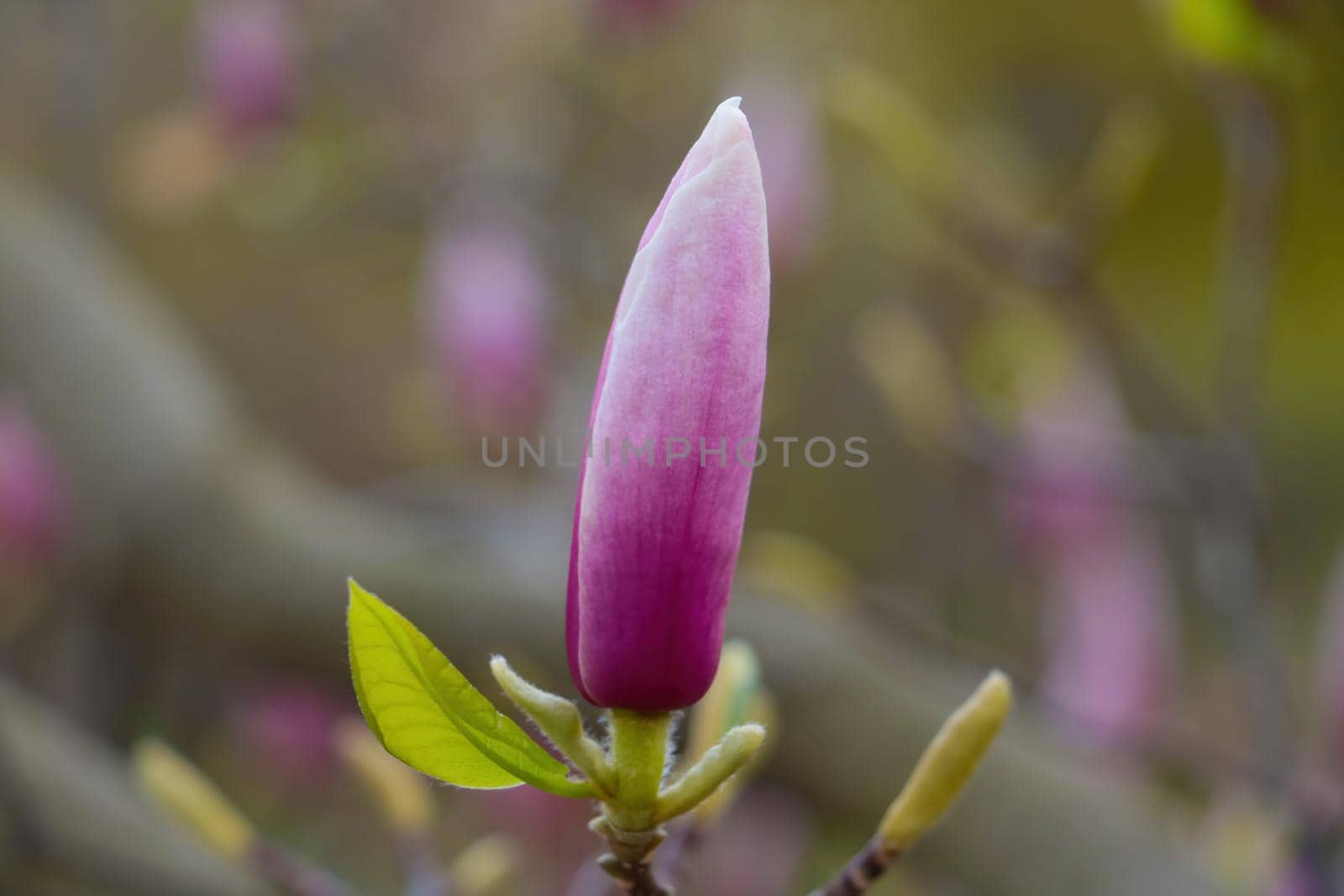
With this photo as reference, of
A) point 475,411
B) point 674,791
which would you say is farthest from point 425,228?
point 674,791

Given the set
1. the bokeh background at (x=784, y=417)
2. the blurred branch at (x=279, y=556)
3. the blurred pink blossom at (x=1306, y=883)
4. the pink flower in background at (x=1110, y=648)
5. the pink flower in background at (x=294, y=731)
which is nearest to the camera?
the blurred pink blossom at (x=1306, y=883)

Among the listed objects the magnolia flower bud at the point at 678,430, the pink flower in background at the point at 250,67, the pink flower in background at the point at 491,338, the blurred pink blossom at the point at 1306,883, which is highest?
the pink flower in background at the point at 250,67

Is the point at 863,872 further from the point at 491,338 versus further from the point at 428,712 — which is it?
the point at 491,338

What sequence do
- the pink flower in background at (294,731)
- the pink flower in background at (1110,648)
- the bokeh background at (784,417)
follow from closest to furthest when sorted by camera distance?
1. the bokeh background at (784,417)
2. the pink flower in background at (1110,648)
3. the pink flower in background at (294,731)

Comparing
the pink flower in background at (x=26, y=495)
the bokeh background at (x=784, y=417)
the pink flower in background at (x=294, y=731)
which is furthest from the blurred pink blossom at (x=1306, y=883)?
the pink flower in background at (x=294, y=731)

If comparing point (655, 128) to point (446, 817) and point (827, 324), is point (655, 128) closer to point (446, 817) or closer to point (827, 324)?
point (827, 324)

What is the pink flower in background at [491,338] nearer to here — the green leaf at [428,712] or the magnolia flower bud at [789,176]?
the magnolia flower bud at [789,176]

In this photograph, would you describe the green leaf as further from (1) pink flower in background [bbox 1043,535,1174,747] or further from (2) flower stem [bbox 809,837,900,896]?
(1) pink flower in background [bbox 1043,535,1174,747]

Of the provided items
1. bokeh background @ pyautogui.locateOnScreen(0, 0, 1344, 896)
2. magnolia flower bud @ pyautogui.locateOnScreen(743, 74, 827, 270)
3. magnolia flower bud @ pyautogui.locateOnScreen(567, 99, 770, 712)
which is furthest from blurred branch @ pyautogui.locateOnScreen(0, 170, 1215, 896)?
magnolia flower bud @ pyautogui.locateOnScreen(567, 99, 770, 712)
